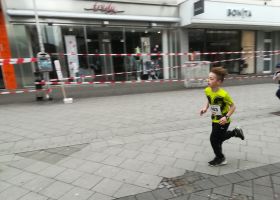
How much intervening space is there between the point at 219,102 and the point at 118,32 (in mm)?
10505

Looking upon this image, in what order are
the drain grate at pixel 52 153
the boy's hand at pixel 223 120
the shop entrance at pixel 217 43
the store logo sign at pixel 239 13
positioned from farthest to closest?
the shop entrance at pixel 217 43 < the store logo sign at pixel 239 13 < the drain grate at pixel 52 153 < the boy's hand at pixel 223 120

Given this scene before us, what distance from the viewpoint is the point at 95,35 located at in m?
12.4

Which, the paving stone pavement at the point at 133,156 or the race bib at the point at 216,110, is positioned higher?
the race bib at the point at 216,110

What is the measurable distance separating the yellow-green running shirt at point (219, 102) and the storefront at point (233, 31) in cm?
1008

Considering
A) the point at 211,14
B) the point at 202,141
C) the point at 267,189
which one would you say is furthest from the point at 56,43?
the point at 267,189

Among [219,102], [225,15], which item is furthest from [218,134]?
[225,15]

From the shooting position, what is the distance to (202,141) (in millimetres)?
4500

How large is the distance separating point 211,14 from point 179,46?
2453 mm

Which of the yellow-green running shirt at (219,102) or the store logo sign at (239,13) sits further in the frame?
the store logo sign at (239,13)

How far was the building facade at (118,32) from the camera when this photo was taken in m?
11.0

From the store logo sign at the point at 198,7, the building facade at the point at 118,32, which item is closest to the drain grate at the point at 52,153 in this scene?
the building facade at the point at 118,32

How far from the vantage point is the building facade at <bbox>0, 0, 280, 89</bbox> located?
1095 cm

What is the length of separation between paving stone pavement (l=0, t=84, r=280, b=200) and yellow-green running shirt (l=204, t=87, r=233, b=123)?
2.63 feet

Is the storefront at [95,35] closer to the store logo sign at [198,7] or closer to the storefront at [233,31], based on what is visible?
the storefront at [233,31]
